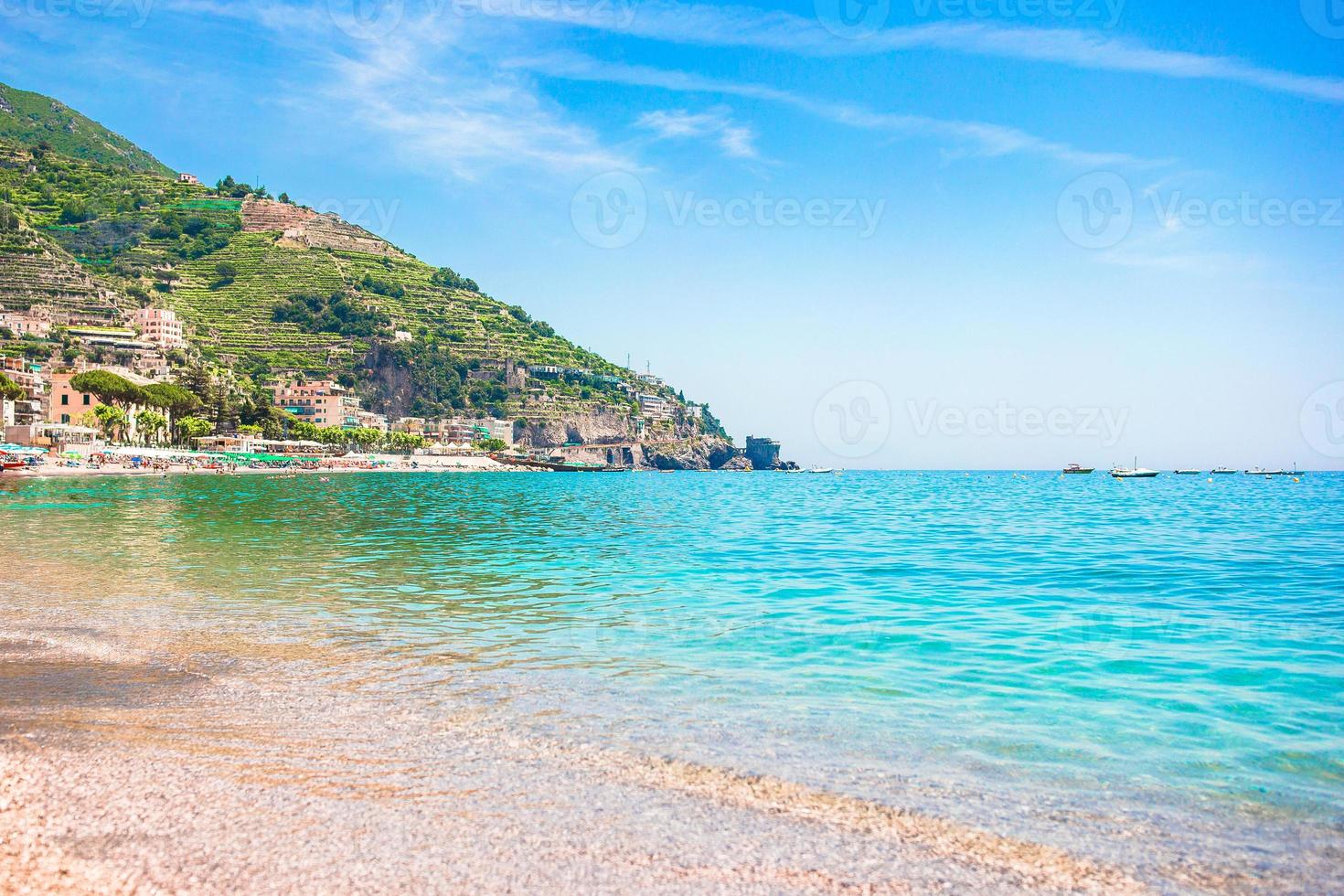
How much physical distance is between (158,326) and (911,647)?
164m

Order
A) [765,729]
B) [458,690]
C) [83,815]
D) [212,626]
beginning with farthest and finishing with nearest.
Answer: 1. [212,626]
2. [458,690]
3. [765,729]
4. [83,815]

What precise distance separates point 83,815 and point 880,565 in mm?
17919

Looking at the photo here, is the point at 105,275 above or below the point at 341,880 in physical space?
above

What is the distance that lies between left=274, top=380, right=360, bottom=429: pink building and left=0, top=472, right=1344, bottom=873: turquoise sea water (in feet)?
452

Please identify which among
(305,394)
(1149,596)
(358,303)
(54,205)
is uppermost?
(54,205)

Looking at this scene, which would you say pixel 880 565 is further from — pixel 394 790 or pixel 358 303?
pixel 358 303

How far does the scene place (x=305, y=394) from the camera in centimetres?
16262

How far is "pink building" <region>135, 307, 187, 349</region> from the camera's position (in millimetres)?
145875

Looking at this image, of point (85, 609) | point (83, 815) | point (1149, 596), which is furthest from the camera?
point (1149, 596)

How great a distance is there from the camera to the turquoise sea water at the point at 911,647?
6.60m

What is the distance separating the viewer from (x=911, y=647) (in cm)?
1169

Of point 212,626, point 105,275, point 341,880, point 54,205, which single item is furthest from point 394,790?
point 54,205

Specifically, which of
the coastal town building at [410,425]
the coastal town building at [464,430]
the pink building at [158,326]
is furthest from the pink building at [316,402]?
→ the coastal town building at [464,430]

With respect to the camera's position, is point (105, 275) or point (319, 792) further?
point (105, 275)
